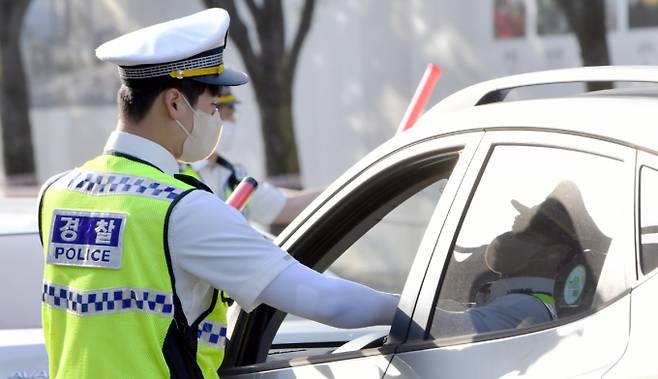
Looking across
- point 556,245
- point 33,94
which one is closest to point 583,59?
point 556,245

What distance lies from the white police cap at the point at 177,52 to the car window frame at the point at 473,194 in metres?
0.65

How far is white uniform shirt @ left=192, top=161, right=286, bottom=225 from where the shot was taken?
20.9 ft

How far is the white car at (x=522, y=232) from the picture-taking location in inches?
79.9

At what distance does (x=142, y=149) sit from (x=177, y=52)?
0.74ft

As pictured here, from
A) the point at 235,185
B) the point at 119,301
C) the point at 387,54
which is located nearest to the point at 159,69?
the point at 119,301

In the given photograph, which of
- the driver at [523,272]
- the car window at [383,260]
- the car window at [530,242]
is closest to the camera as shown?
the car window at [530,242]

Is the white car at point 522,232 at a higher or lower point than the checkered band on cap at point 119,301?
higher

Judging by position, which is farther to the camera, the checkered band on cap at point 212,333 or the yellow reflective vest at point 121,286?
the checkered band on cap at point 212,333

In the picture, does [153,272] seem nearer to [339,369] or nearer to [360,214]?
[339,369]

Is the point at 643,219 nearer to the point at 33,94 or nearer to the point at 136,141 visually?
the point at 136,141

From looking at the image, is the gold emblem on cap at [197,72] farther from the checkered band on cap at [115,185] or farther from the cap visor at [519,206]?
the cap visor at [519,206]

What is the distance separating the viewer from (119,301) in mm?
2561

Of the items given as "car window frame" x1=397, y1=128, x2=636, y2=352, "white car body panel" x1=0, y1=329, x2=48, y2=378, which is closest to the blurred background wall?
"white car body panel" x1=0, y1=329, x2=48, y2=378

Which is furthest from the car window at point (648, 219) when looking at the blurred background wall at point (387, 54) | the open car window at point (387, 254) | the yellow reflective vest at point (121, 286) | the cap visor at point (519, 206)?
the blurred background wall at point (387, 54)
